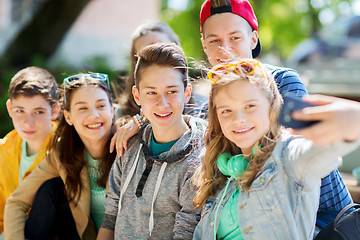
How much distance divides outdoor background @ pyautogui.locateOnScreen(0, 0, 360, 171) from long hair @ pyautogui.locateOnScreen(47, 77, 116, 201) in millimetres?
782

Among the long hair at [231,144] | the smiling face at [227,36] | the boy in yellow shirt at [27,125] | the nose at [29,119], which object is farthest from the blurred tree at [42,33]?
the long hair at [231,144]

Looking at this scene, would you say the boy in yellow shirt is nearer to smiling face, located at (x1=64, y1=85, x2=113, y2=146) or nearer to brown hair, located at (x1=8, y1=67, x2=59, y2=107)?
brown hair, located at (x1=8, y1=67, x2=59, y2=107)

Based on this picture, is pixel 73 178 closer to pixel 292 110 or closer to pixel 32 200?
pixel 32 200

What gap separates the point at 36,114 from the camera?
3111mm

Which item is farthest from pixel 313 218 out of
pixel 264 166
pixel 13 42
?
pixel 13 42

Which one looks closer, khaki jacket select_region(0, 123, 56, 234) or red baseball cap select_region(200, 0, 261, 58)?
red baseball cap select_region(200, 0, 261, 58)

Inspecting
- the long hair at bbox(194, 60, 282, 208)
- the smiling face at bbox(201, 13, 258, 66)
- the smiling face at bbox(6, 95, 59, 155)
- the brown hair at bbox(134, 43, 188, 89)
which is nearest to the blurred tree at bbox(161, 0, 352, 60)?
the smiling face at bbox(6, 95, 59, 155)

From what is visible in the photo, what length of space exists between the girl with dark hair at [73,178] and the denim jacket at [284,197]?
1202 mm

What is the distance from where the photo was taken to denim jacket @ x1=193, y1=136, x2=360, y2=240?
1722 mm

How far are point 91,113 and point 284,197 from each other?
145 centimetres

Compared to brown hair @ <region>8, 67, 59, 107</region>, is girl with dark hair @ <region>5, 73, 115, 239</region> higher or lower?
lower

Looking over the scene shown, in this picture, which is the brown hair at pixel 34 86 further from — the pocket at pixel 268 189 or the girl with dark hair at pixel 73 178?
the pocket at pixel 268 189

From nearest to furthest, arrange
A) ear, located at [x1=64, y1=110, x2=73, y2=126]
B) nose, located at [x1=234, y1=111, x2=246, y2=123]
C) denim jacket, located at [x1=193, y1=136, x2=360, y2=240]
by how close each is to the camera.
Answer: denim jacket, located at [x1=193, y1=136, x2=360, y2=240] < nose, located at [x1=234, y1=111, x2=246, y2=123] < ear, located at [x1=64, y1=110, x2=73, y2=126]

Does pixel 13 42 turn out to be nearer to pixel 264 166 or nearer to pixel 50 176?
pixel 50 176
